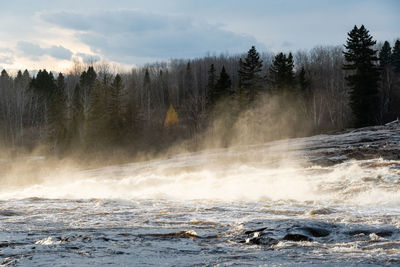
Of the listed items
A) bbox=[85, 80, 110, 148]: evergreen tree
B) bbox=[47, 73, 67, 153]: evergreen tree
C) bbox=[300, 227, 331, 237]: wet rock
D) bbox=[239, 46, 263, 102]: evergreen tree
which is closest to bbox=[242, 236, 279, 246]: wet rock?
bbox=[300, 227, 331, 237]: wet rock

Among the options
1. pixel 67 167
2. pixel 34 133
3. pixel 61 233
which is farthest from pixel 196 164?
pixel 34 133

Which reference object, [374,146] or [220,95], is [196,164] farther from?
[220,95]

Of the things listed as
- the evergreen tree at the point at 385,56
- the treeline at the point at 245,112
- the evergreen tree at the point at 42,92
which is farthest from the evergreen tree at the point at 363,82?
the evergreen tree at the point at 42,92

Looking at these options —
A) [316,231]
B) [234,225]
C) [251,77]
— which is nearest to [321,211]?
[316,231]

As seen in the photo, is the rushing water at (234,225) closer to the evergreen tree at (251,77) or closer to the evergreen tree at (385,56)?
the evergreen tree at (251,77)

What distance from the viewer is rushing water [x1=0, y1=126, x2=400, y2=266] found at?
646 centimetres

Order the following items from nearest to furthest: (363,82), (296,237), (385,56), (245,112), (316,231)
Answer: (296,237) → (316,231) → (363,82) → (245,112) → (385,56)

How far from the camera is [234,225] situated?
8.92 meters

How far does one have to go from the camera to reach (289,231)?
25.7ft

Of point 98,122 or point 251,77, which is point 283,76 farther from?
point 98,122

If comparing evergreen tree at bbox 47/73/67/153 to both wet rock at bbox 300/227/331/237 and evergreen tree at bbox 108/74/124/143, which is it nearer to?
evergreen tree at bbox 108/74/124/143

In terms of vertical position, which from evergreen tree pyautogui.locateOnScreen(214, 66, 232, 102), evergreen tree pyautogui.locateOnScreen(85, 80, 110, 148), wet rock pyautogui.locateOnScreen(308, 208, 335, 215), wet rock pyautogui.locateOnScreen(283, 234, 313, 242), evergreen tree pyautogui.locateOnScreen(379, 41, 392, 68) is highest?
evergreen tree pyautogui.locateOnScreen(379, 41, 392, 68)

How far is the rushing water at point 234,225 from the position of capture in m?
6.46

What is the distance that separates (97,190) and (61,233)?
519 inches
